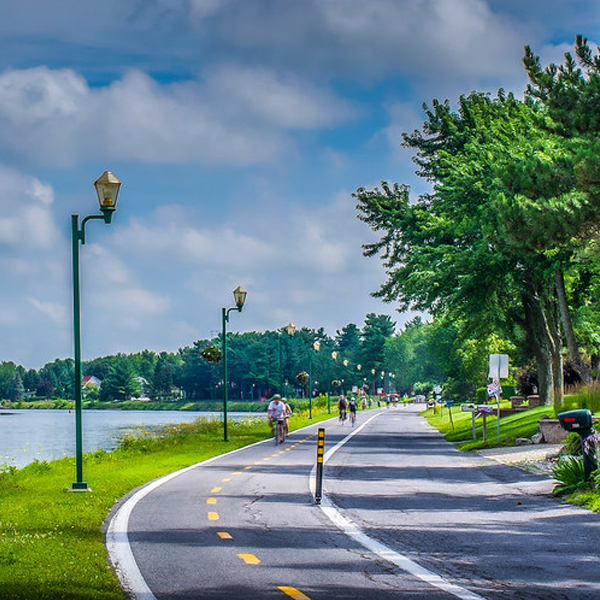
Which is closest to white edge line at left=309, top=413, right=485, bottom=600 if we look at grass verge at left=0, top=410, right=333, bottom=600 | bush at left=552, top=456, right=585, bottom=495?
grass verge at left=0, top=410, right=333, bottom=600

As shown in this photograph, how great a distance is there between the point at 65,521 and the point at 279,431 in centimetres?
2058

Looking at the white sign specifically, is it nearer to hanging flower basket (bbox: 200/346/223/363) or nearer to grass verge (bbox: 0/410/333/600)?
grass verge (bbox: 0/410/333/600)

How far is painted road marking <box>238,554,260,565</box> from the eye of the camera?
10133mm

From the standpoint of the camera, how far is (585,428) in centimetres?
1642

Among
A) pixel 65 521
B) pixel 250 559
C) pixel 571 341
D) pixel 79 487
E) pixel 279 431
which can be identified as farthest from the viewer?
pixel 279 431

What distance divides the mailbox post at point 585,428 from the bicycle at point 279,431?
693 inches

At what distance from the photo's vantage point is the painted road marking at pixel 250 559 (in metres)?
10.1

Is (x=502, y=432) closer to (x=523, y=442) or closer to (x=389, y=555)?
(x=523, y=442)

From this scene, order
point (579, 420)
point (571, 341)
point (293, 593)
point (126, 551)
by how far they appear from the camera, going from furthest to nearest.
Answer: point (571, 341) → point (579, 420) → point (126, 551) → point (293, 593)

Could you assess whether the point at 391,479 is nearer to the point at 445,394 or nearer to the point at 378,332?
the point at 445,394

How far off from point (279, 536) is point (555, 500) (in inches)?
240

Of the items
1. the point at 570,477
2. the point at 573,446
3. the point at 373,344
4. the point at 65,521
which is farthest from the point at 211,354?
the point at 373,344

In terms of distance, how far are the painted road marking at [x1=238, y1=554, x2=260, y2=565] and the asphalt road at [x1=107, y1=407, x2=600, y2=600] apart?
0.4 inches

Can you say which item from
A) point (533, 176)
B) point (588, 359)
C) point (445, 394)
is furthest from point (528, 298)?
point (445, 394)
